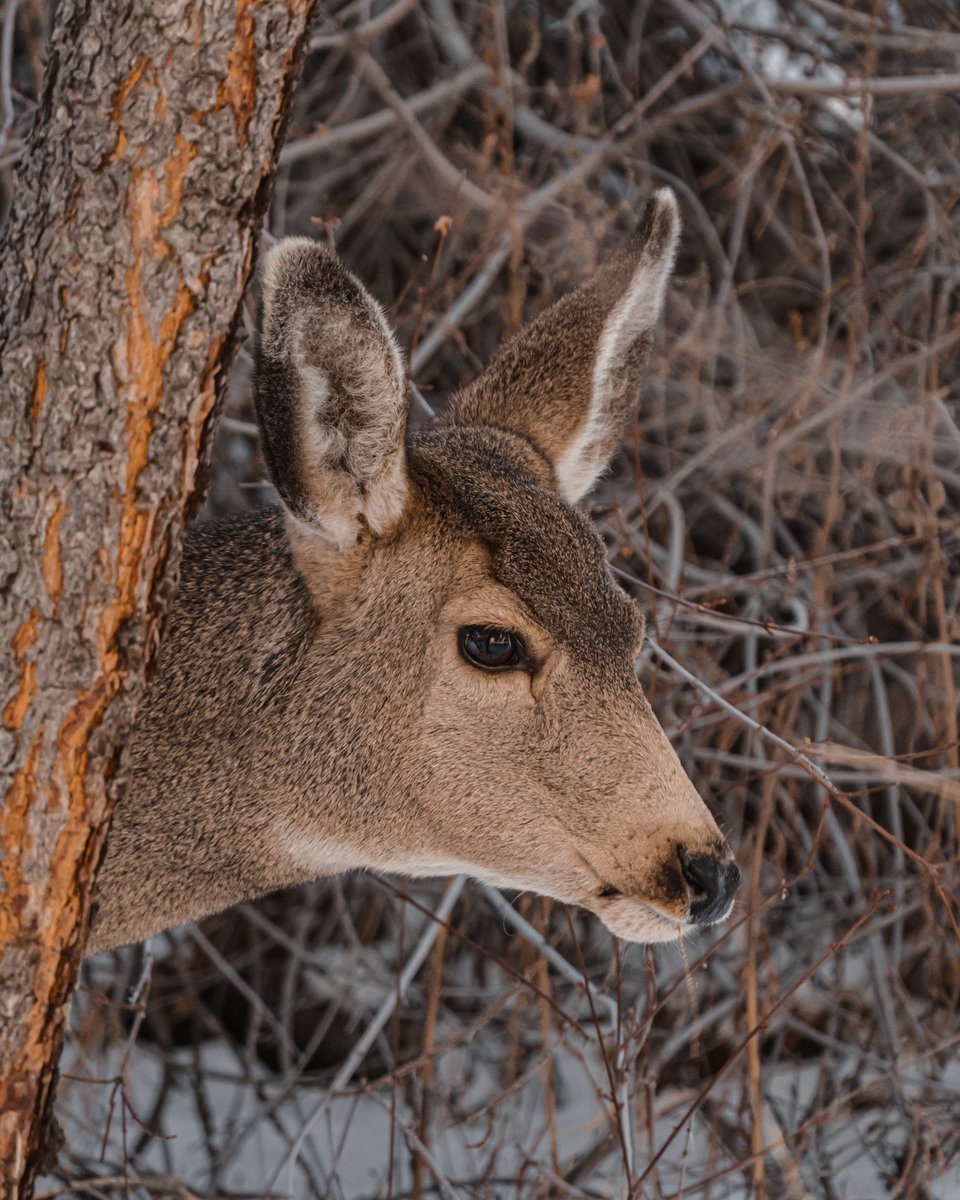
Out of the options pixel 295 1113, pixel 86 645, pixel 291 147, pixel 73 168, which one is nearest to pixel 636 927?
pixel 86 645

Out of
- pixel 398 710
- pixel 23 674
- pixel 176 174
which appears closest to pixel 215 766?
pixel 398 710

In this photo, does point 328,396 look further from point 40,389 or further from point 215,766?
point 215,766

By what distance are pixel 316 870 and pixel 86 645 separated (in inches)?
35.7

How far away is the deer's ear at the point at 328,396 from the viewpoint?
2457 millimetres

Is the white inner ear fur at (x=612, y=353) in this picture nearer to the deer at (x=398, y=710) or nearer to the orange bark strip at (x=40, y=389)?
the deer at (x=398, y=710)

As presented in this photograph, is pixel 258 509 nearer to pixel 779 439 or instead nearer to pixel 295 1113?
pixel 779 439

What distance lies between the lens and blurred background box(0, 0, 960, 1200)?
4496 millimetres

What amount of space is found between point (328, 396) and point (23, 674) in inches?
30.0

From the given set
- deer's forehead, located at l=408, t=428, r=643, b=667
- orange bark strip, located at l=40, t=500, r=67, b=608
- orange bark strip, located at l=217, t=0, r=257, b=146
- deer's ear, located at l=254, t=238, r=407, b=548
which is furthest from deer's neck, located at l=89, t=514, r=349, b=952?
orange bark strip, located at l=217, t=0, r=257, b=146

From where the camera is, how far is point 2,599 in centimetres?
226

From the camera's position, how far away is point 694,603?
4.15 meters

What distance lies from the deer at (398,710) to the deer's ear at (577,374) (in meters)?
0.45

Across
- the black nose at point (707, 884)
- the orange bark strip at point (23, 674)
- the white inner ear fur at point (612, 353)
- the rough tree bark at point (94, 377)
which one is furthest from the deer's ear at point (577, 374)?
the orange bark strip at point (23, 674)

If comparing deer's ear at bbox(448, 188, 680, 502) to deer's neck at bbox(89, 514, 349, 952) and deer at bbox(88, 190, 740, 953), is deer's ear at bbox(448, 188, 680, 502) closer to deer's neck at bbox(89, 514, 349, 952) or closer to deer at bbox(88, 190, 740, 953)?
deer at bbox(88, 190, 740, 953)
